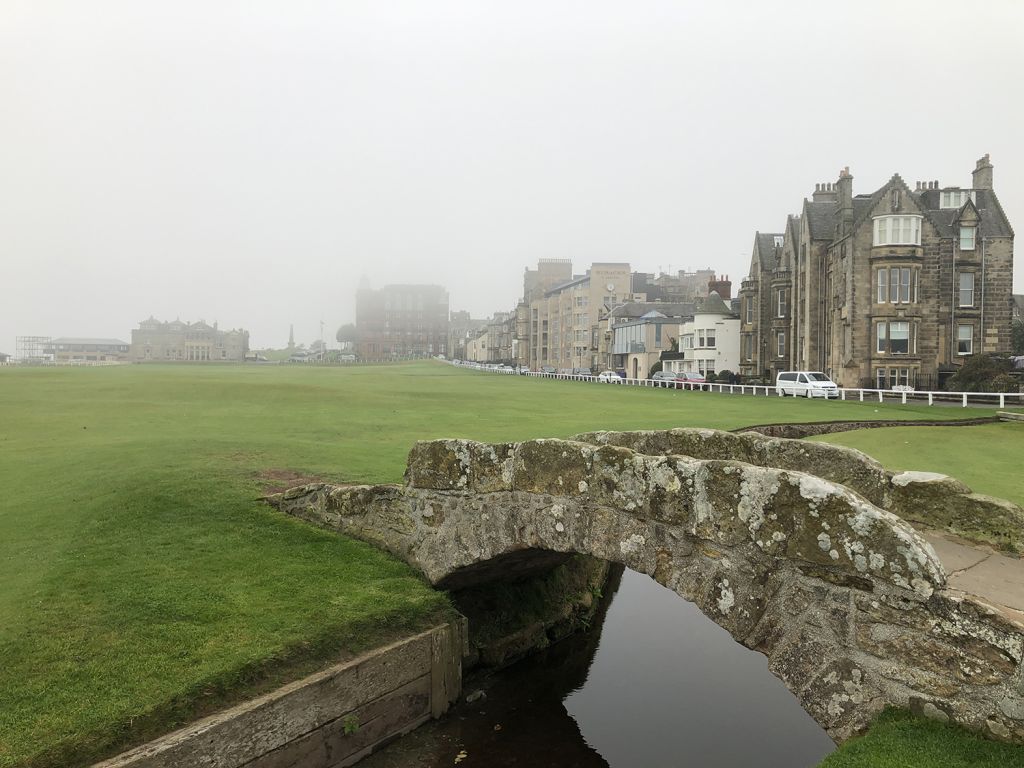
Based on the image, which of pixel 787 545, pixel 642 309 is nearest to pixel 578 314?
pixel 642 309

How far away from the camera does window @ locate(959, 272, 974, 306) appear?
48.1m

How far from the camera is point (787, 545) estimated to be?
6.30m

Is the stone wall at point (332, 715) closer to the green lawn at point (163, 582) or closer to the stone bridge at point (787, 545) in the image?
the green lawn at point (163, 582)

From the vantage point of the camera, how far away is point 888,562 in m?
5.63

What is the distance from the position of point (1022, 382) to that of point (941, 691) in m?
49.8

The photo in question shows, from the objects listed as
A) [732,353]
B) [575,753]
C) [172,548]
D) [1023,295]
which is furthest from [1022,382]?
[1023,295]

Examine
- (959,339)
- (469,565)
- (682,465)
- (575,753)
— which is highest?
(959,339)

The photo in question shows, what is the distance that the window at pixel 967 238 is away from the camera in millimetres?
48062

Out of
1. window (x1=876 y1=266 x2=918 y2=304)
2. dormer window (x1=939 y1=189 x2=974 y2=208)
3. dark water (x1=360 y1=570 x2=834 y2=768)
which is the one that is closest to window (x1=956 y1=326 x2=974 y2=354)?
window (x1=876 y1=266 x2=918 y2=304)

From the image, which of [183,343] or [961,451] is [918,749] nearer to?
[961,451]

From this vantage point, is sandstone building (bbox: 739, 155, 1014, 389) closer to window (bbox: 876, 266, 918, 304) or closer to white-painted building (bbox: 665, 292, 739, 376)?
window (bbox: 876, 266, 918, 304)

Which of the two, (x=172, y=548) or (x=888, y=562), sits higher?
(x=888, y=562)

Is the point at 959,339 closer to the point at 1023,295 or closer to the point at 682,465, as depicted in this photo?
the point at 682,465

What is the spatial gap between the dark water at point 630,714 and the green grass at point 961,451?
5484 mm
